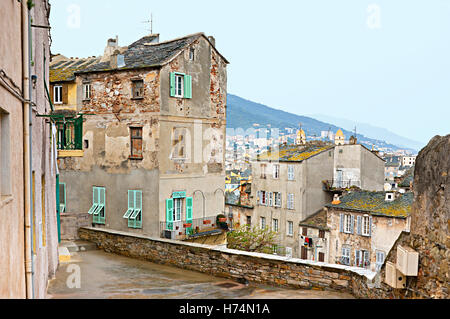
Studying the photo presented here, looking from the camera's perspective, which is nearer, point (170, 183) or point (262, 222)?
point (170, 183)

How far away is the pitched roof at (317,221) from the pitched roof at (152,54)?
925 inches

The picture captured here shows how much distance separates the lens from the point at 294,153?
43.6m

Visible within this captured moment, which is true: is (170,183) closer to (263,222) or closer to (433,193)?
(433,193)

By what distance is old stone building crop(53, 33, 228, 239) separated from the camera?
19328 millimetres

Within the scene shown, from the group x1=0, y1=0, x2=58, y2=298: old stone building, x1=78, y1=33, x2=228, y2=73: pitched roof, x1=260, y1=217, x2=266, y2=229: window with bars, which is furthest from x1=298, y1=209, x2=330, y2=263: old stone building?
x1=0, y1=0, x2=58, y2=298: old stone building

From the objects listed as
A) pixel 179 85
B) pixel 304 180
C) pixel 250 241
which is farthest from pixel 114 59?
pixel 304 180

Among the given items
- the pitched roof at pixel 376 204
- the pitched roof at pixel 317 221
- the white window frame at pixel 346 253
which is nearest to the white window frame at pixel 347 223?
the pitched roof at pixel 376 204

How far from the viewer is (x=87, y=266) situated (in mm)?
12938

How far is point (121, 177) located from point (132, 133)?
1.93 metres

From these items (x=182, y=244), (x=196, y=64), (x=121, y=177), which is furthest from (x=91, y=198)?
(x=182, y=244)

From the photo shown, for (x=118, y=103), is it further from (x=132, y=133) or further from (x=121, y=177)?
(x=121, y=177)

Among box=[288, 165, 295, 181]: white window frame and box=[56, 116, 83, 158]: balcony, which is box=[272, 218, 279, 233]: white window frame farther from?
box=[56, 116, 83, 158]: balcony

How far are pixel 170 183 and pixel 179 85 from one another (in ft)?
13.7

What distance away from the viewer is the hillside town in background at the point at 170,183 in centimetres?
604
